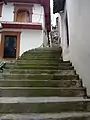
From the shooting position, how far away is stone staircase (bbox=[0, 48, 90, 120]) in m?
2.20

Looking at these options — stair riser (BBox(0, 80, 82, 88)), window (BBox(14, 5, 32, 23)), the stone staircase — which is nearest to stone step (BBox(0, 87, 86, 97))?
the stone staircase

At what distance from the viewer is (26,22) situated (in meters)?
9.80

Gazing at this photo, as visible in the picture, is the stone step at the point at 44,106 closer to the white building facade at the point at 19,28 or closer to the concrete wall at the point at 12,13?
the white building facade at the point at 19,28

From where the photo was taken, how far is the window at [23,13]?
9.94 meters

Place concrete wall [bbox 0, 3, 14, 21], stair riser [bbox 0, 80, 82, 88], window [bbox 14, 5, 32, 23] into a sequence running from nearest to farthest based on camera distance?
stair riser [bbox 0, 80, 82, 88]
concrete wall [bbox 0, 3, 14, 21]
window [bbox 14, 5, 32, 23]

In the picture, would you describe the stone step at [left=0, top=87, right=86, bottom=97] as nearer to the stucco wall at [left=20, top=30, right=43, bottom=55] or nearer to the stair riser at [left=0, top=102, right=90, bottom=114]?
the stair riser at [left=0, top=102, right=90, bottom=114]

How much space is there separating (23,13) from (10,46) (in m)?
2.10

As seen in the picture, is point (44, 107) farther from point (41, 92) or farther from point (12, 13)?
point (12, 13)

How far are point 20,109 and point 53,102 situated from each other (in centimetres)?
43

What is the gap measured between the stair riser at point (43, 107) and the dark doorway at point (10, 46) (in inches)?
285

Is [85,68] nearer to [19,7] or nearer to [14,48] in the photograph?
[14,48]

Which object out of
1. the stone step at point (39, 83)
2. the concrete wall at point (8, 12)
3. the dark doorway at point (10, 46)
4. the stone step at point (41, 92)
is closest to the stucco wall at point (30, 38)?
the dark doorway at point (10, 46)

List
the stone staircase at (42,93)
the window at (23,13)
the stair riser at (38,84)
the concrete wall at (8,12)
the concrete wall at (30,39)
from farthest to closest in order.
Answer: the window at (23,13), the concrete wall at (8,12), the concrete wall at (30,39), the stair riser at (38,84), the stone staircase at (42,93)

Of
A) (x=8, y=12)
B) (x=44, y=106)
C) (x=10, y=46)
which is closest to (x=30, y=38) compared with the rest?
(x=10, y=46)
